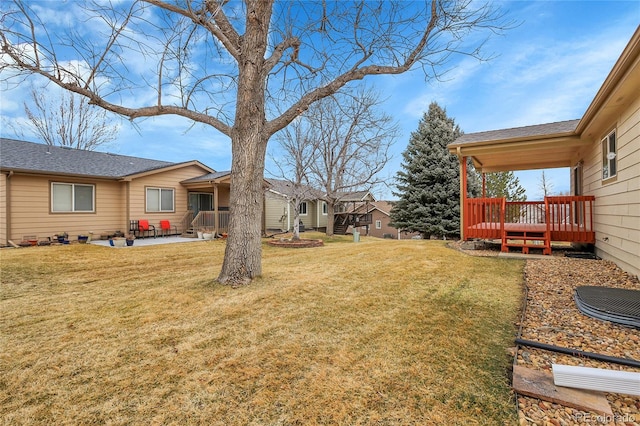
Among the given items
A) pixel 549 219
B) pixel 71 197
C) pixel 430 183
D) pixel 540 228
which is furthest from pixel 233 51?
pixel 430 183

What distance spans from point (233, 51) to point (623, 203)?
697 centimetres

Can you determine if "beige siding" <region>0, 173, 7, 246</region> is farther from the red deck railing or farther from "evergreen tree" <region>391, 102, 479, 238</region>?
"evergreen tree" <region>391, 102, 479, 238</region>

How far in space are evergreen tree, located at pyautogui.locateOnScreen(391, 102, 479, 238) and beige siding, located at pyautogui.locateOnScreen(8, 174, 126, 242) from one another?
12907 mm

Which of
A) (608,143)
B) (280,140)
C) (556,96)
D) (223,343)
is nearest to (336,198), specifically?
(280,140)

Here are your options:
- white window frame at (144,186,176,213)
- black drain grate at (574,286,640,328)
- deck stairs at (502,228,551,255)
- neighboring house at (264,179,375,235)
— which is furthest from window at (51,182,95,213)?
black drain grate at (574,286,640,328)

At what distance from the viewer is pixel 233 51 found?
4918 mm

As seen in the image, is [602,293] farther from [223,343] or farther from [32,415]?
[32,415]

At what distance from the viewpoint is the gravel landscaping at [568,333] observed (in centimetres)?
181

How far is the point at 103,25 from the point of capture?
197 inches

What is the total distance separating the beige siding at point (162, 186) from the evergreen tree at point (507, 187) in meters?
Answer: 18.4

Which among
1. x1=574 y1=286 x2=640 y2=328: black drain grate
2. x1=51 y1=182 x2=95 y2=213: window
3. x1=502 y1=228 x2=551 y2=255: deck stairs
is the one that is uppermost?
x1=51 y1=182 x2=95 y2=213: window

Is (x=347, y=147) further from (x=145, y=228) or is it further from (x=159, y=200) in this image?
(x=145, y=228)

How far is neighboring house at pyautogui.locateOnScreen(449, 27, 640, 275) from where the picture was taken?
4.70 m

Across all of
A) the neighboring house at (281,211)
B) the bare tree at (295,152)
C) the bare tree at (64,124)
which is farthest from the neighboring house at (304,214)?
the bare tree at (64,124)
